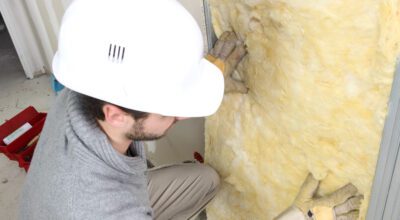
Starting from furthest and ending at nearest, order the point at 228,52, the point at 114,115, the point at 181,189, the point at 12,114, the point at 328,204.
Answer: the point at 12,114 < the point at 181,189 < the point at 228,52 < the point at 328,204 < the point at 114,115

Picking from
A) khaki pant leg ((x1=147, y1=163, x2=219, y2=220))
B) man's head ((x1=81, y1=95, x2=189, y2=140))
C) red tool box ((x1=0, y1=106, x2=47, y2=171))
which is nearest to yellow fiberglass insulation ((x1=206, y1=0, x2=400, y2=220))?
khaki pant leg ((x1=147, y1=163, x2=219, y2=220))

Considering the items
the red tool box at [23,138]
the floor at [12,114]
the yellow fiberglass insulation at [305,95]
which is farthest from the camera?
the red tool box at [23,138]

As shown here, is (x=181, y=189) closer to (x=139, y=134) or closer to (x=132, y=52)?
(x=139, y=134)

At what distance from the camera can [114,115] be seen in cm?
96

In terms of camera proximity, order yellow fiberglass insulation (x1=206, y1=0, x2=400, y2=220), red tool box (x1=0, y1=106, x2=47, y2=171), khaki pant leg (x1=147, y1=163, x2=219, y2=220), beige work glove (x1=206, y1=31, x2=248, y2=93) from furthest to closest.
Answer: red tool box (x1=0, y1=106, x2=47, y2=171) < khaki pant leg (x1=147, y1=163, x2=219, y2=220) < beige work glove (x1=206, y1=31, x2=248, y2=93) < yellow fiberglass insulation (x1=206, y1=0, x2=400, y2=220)

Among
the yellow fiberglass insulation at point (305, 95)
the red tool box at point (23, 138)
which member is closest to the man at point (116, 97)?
the yellow fiberglass insulation at point (305, 95)

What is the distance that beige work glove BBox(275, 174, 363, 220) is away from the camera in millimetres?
1058

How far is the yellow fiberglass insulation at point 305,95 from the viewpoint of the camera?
0.79 m

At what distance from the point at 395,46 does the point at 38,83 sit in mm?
2982

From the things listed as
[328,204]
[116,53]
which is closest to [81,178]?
[116,53]

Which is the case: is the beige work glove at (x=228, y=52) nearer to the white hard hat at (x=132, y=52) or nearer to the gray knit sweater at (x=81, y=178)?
the white hard hat at (x=132, y=52)

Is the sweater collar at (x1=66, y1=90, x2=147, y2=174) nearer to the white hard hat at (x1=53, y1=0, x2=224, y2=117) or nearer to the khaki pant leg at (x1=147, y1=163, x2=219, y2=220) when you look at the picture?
the white hard hat at (x1=53, y1=0, x2=224, y2=117)

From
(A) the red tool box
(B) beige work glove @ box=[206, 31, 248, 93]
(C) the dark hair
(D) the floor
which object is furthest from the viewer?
(A) the red tool box

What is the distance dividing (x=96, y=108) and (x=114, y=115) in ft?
0.22
